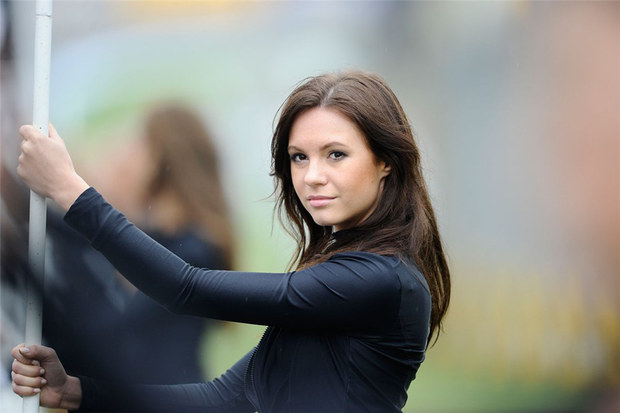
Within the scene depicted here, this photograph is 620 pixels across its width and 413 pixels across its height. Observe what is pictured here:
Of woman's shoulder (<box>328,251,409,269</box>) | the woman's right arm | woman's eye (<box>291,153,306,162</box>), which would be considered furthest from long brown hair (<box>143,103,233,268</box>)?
woman's shoulder (<box>328,251,409,269</box>)

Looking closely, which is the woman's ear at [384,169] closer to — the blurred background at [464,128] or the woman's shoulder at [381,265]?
the woman's shoulder at [381,265]

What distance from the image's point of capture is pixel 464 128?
2.27 metres

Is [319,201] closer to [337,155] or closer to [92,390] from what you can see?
[337,155]

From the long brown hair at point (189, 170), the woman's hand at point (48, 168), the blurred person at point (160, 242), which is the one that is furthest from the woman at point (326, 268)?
the long brown hair at point (189, 170)

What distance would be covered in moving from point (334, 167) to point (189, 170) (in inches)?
35.1

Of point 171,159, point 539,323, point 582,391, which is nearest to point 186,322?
point 171,159

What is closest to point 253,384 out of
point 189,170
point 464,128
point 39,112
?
point 39,112

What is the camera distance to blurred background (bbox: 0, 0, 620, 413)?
2.10 metres

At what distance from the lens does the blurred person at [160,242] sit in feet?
6.54

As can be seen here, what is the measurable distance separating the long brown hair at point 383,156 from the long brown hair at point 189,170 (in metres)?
0.71

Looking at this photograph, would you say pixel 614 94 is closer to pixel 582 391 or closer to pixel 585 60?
pixel 585 60

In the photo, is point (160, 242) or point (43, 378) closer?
point (43, 378)

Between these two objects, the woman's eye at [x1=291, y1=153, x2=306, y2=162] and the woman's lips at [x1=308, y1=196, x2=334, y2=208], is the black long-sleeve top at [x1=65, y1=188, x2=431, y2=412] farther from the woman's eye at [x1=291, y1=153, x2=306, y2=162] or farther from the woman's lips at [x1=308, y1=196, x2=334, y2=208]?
the woman's eye at [x1=291, y1=153, x2=306, y2=162]

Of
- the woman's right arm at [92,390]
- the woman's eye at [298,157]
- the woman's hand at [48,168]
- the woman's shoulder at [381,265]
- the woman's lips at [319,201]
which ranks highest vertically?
the woman's eye at [298,157]
